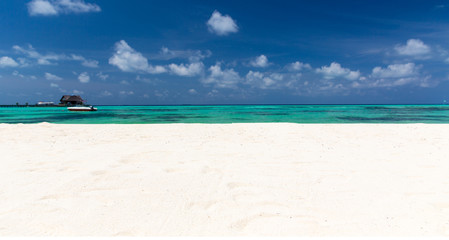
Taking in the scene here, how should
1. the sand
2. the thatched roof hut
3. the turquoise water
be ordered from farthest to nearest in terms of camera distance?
the thatched roof hut
the turquoise water
the sand

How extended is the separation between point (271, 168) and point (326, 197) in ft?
4.56

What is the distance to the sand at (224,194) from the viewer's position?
238 centimetres

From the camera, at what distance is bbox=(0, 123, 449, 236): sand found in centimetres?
238

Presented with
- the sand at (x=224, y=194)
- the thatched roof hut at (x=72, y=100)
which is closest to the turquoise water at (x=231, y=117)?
the sand at (x=224, y=194)

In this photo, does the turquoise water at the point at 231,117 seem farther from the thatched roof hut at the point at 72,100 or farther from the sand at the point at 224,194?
the thatched roof hut at the point at 72,100

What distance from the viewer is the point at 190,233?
7.55 feet

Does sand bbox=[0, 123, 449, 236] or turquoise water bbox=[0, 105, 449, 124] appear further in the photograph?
turquoise water bbox=[0, 105, 449, 124]

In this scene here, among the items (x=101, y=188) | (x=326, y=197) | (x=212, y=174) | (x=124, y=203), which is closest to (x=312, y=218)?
(x=326, y=197)

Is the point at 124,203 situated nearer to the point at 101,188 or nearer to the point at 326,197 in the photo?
the point at 101,188

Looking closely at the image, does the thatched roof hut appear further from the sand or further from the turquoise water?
the sand

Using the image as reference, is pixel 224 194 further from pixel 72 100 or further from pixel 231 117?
pixel 72 100

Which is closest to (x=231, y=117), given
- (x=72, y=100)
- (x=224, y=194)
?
(x=224, y=194)

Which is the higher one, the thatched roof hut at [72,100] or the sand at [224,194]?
the thatched roof hut at [72,100]

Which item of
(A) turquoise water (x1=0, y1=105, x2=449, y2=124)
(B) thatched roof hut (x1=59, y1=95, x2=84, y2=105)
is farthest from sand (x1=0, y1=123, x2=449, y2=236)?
(B) thatched roof hut (x1=59, y1=95, x2=84, y2=105)
